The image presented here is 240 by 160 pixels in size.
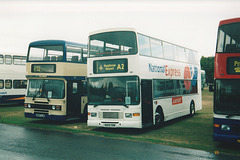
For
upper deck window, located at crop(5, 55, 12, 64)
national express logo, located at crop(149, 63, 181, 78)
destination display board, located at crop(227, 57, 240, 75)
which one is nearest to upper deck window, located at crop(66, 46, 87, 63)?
national express logo, located at crop(149, 63, 181, 78)

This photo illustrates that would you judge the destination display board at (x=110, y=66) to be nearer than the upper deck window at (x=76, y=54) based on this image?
Yes

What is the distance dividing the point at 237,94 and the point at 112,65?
5232 millimetres

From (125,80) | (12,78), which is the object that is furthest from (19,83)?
(125,80)

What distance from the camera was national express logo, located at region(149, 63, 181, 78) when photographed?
13.0 metres

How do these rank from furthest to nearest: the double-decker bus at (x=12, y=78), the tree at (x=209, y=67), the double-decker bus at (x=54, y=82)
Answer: the tree at (x=209, y=67), the double-decker bus at (x=12, y=78), the double-decker bus at (x=54, y=82)

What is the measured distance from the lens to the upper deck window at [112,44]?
38.2 feet

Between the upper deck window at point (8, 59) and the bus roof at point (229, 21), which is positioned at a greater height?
the upper deck window at point (8, 59)

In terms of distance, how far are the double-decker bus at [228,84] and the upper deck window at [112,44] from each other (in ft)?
12.5

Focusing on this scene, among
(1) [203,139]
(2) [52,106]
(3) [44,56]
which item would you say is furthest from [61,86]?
(1) [203,139]

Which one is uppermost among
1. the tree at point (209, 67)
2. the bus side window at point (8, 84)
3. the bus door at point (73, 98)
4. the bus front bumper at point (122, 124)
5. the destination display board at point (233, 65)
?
the tree at point (209, 67)

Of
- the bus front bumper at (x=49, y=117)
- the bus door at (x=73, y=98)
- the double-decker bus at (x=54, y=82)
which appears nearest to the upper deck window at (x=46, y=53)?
the double-decker bus at (x=54, y=82)

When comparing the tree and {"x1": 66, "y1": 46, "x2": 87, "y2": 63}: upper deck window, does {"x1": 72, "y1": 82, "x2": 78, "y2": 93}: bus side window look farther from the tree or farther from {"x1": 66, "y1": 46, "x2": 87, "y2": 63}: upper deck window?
the tree

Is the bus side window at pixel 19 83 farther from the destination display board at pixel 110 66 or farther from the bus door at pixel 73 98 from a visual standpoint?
the destination display board at pixel 110 66

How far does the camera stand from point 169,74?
1473 cm
